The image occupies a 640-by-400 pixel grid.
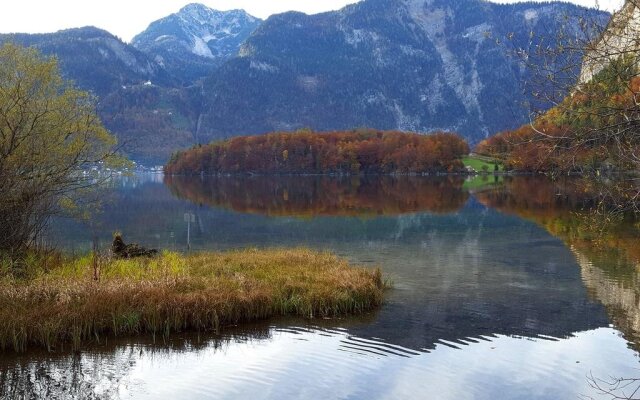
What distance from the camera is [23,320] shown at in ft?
59.6

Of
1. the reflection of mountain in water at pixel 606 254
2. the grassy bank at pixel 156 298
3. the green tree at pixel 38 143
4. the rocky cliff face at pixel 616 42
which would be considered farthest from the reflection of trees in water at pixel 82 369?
the rocky cliff face at pixel 616 42

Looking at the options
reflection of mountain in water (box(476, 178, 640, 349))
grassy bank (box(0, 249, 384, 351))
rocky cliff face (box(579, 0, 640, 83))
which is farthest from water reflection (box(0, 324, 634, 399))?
rocky cliff face (box(579, 0, 640, 83))

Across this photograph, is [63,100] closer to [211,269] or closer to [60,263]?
[60,263]

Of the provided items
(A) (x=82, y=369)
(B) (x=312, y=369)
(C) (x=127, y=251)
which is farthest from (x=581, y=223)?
(A) (x=82, y=369)

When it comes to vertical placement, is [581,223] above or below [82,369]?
above

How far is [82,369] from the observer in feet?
53.9

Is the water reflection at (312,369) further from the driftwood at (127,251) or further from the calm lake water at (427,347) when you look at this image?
the driftwood at (127,251)

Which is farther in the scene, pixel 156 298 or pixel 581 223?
pixel 581 223

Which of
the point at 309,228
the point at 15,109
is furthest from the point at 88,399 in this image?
the point at 309,228

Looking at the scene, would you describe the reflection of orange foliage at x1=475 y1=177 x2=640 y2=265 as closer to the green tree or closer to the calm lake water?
the calm lake water

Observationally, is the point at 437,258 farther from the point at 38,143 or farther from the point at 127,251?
the point at 38,143

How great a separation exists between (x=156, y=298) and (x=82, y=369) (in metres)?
4.69

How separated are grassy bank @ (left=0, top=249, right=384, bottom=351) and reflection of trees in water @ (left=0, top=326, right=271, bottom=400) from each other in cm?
94

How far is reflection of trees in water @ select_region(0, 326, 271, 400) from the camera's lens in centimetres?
1484
